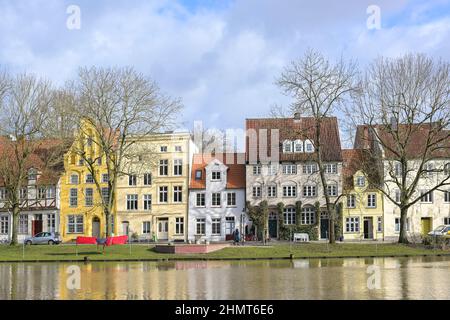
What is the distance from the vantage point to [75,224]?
6781 cm

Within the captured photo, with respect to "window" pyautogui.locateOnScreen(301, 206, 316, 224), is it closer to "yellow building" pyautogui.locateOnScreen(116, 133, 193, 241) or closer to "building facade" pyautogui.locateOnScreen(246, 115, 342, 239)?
"building facade" pyautogui.locateOnScreen(246, 115, 342, 239)

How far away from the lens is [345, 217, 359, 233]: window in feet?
211

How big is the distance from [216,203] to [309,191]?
9991 mm

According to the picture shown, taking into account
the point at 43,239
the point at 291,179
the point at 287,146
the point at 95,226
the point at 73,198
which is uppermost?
the point at 287,146

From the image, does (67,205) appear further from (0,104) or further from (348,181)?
(348,181)

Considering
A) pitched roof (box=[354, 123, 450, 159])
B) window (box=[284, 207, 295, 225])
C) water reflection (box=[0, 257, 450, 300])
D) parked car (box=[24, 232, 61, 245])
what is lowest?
parked car (box=[24, 232, 61, 245])

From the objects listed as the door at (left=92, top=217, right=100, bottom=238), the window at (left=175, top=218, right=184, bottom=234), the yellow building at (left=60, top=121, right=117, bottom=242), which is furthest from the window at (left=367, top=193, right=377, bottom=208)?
the door at (left=92, top=217, right=100, bottom=238)

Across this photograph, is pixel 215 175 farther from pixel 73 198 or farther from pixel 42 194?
pixel 42 194

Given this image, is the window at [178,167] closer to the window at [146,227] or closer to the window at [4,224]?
the window at [146,227]

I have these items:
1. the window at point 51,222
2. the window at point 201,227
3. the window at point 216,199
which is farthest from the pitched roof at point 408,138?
the window at point 51,222

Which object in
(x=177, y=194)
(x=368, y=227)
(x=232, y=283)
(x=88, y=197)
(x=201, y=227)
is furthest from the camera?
(x=88, y=197)

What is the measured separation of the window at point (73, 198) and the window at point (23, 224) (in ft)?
17.2

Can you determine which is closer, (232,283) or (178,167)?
(232,283)

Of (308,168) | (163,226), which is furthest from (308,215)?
(163,226)
